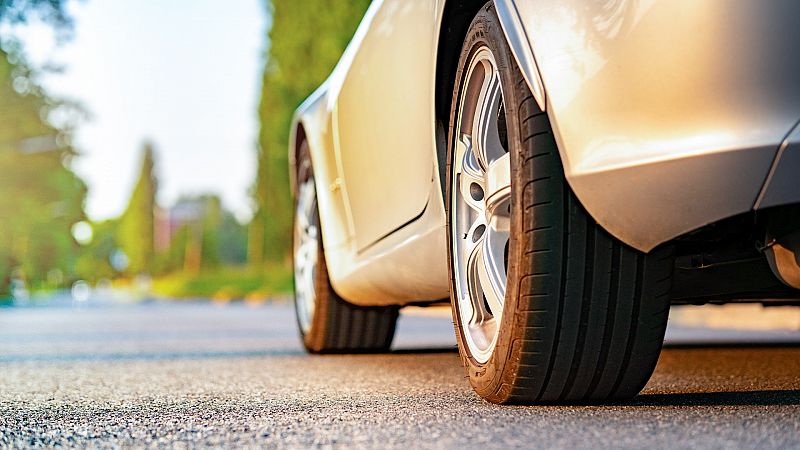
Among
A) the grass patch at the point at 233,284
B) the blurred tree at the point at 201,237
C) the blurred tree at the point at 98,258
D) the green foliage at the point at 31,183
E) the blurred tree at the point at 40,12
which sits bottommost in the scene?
the blurred tree at the point at 98,258

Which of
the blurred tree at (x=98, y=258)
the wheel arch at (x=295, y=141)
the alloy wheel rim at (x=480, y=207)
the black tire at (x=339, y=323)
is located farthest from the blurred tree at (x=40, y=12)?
the blurred tree at (x=98, y=258)

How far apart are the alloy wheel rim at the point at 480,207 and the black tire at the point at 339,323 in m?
2.13

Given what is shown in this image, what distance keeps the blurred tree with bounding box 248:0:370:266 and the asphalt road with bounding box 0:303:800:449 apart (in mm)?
23007

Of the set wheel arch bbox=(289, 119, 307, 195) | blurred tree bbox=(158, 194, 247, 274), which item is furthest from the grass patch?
wheel arch bbox=(289, 119, 307, 195)

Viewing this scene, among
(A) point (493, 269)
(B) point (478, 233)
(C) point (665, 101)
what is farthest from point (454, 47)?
(C) point (665, 101)

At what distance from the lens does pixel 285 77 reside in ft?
109

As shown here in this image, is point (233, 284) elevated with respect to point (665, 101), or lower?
lower

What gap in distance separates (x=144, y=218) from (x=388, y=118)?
8531 cm

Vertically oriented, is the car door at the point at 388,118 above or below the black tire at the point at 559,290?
above

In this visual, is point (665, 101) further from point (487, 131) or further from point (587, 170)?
point (487, 131)

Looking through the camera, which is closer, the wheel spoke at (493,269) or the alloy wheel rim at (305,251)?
the wheel spoke at (493,269)

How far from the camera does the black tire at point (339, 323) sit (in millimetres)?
5188

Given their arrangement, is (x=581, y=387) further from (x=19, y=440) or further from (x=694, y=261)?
(x=19, y=440)

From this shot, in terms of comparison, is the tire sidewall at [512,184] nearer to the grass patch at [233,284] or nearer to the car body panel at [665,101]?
the car body panel at [665,101]
